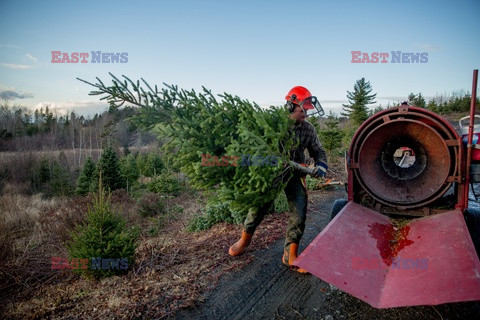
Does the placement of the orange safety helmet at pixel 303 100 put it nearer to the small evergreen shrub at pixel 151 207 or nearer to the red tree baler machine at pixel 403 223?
the red tree baler machine at pixel 403 223

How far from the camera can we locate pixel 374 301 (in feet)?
6.39

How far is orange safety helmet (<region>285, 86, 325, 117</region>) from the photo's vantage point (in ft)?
12.2

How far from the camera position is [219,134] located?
10.3ft

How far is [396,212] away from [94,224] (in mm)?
4626

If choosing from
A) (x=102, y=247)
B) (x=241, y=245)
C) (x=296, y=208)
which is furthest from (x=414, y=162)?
(x=102, y=247)

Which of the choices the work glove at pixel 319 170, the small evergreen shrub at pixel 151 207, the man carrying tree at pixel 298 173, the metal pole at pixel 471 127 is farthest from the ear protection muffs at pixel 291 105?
the small evergreen shrub at pixel 151 207

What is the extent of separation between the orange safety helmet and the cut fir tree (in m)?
0.52

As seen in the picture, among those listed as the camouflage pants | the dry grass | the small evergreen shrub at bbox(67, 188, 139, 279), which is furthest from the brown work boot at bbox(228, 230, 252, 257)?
the small evergreen shrub at bbox(67, 188, 139, 279)

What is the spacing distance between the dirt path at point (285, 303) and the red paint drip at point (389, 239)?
591 mm

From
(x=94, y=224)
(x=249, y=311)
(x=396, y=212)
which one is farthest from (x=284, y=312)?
(x=94, y=224)

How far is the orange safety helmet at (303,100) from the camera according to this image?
371 centimetres

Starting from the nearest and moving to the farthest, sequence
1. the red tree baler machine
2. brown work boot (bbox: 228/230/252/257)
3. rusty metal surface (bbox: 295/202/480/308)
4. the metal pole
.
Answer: rusty metal surface (bbox: 295/202/480/308), the red tree baler machine, the metal pole, brown work boot (bbox: 228/230/252/257)

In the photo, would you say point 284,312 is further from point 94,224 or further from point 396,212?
point 94,224

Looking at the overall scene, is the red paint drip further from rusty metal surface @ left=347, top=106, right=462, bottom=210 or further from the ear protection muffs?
the ear protection muffs
